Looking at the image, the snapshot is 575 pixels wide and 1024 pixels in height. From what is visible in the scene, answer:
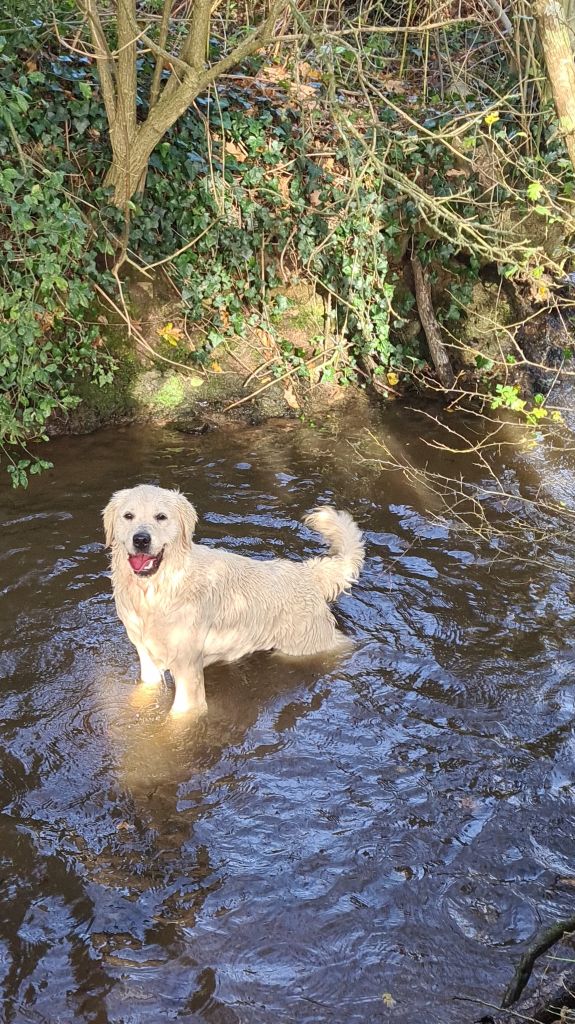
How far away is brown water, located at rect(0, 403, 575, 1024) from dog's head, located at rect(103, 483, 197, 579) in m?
1.17

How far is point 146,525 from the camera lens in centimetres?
493

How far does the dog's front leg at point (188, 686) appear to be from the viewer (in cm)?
540

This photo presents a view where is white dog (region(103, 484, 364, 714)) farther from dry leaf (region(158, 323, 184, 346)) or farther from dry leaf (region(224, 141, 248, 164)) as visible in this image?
dry leaf (region(224, 141, 248, 164))

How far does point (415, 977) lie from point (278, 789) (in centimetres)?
142

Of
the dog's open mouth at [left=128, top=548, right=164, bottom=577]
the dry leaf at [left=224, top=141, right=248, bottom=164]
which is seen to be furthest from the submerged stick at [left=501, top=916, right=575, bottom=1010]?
the dry leaf at [left=224, top=141, right=248, bottom=164]

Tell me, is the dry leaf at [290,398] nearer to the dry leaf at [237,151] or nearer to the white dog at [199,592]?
the dry leaf at [237,151]

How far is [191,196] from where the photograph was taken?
936 cm

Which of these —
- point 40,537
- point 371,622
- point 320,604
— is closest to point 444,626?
point 371,622

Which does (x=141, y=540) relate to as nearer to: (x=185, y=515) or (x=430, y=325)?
(x=185, y=515)

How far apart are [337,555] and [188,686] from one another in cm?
169

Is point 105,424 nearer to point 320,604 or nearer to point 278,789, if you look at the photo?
point 320,604

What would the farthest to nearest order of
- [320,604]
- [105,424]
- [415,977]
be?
[105,424] < [320,604] < [415,977]

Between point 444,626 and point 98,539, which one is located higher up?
point 98,539

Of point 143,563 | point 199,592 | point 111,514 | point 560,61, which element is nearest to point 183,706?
point 199,592
